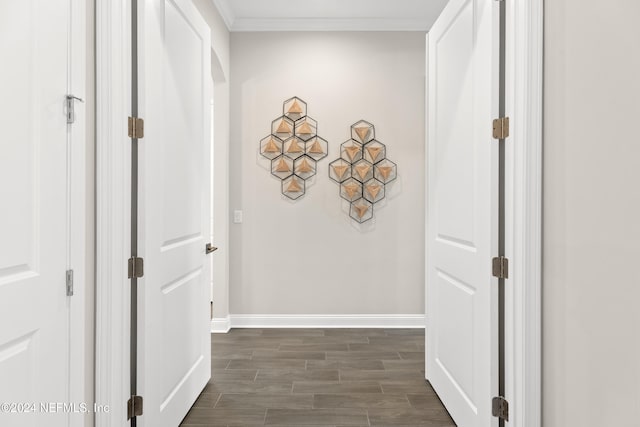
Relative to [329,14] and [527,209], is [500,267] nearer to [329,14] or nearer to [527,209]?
[527,209]

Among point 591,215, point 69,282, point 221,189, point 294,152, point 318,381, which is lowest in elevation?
point 318,381

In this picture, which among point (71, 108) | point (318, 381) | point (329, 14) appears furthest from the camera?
point (329, 14)

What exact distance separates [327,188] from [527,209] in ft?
8.88

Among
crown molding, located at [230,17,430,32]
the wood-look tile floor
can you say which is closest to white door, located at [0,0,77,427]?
the wood-look tile floor

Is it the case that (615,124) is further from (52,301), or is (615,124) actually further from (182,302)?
(182,302)

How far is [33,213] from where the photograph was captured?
1.39 m

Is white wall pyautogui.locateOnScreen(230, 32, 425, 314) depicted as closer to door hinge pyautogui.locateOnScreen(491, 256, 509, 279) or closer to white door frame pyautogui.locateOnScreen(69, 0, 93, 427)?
door hinge pyautogui.locateOnScreen(491, 256, 509, 279)

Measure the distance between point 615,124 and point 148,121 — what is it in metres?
1.72

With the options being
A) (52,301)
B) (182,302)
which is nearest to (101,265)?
(52,301)

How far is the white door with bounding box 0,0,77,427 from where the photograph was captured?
1.28 m

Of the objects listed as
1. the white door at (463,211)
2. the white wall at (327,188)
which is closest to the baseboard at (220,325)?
the white wall at (327,188)

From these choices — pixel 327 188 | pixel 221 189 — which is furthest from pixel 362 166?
pixel 221 189

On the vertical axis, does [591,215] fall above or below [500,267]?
A: above

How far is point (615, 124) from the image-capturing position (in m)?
1.34
